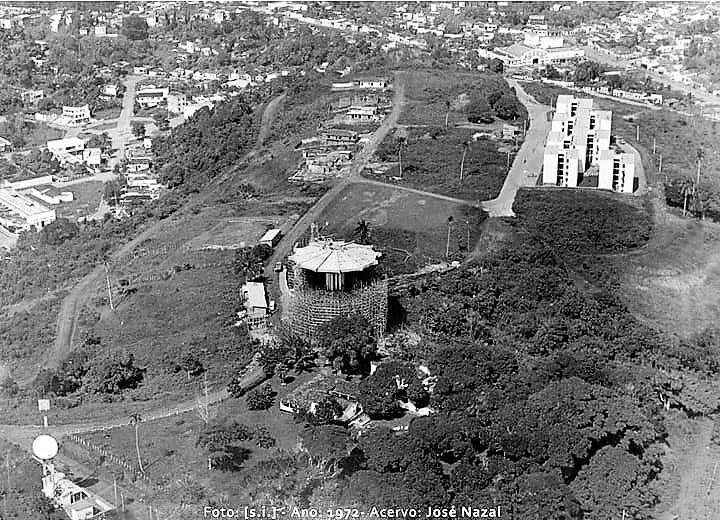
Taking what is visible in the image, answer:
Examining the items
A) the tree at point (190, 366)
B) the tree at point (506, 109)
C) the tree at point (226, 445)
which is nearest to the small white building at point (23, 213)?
the tree at point (190, 366)

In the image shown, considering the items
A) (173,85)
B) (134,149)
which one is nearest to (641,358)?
(134,149)

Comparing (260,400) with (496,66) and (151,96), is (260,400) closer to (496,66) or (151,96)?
(496,66)

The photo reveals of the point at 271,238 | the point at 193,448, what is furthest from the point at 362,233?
the point at 193,448

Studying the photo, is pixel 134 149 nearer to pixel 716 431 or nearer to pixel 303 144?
pixel 303 144

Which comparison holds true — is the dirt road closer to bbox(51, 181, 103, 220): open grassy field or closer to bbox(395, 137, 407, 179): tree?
bbox(51, 181, 103, 220): open grassy field

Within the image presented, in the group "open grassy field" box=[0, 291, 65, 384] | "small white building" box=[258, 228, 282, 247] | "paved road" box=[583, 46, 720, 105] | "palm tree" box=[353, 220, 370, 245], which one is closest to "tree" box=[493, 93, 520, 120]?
"paved road" box=[583, 46, 720, 105]

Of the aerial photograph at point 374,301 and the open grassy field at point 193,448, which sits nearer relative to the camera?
the open grassy field at point 193,448

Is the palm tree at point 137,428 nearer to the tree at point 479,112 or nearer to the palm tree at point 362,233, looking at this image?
the palm tree at point 362,233
